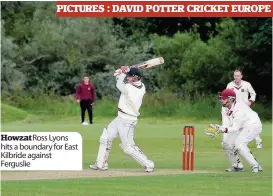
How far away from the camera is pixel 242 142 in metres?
18.6

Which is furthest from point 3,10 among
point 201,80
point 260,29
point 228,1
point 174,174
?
point 174,174

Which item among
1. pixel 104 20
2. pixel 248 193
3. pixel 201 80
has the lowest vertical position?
pixel 248 193

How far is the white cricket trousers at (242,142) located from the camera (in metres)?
18.5

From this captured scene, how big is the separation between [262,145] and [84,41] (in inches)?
1211

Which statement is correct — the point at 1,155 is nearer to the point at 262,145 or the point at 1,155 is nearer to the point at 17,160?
the point at 17,160

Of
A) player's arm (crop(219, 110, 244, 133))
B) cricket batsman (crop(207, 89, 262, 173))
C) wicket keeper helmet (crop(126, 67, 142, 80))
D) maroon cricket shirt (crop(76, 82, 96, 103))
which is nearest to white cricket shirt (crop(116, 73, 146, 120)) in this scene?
wicket keeper helmet (crop(126, 67, 142, 80))

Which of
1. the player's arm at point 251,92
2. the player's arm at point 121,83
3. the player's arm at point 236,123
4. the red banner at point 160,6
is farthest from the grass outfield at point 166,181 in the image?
the red banner at point 160,6

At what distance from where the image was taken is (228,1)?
28469mm

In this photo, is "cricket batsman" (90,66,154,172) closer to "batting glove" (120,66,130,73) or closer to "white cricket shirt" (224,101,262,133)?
"batting glove" (120,66,130,73)

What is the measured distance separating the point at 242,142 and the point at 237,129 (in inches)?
11.5

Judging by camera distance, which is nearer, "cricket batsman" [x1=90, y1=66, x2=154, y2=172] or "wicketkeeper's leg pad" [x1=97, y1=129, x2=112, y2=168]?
"cricket batsman" [x1=90, y1=66, x2=154, y2=172]

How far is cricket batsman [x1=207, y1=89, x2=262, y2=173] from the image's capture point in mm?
18516

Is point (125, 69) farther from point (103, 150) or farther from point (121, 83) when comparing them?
point (103, 150)

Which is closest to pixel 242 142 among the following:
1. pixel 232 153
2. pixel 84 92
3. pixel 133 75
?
pixel 232 153
